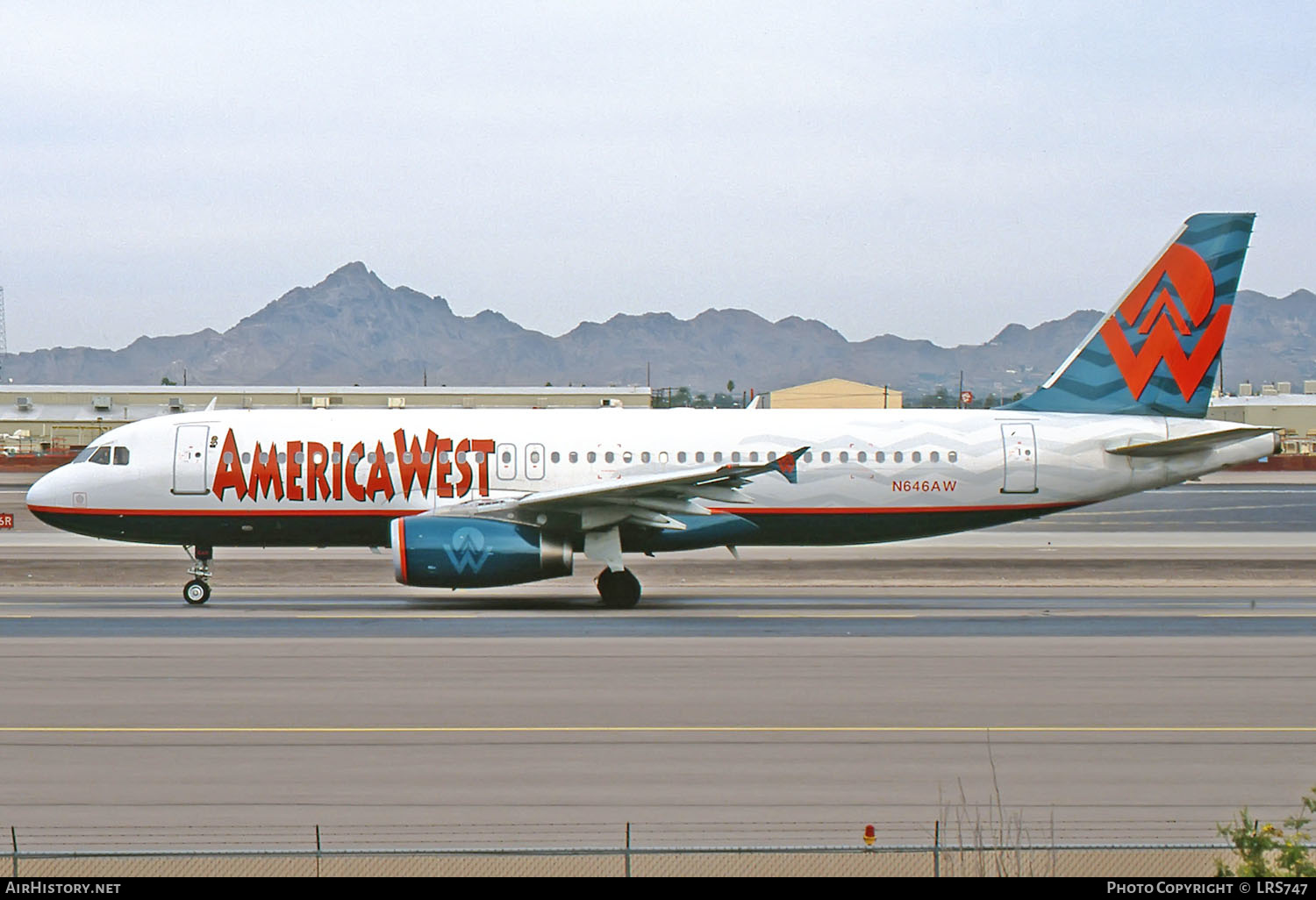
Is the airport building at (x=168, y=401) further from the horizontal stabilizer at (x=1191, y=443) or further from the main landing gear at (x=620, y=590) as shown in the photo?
the main landing gear at (x=620, y=590)

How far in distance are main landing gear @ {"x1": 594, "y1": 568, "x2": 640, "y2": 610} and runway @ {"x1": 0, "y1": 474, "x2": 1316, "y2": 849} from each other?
35.8 inches

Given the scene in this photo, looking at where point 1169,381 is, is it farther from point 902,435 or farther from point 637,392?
point 637,392

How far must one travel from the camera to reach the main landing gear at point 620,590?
2866 cm

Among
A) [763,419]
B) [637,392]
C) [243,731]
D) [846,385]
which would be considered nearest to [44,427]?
[637,392]

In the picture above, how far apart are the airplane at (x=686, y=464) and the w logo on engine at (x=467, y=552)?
1.56ft

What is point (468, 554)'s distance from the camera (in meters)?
27.3

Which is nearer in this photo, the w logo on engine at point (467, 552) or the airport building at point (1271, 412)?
the w logo on engine at point (467, 552)

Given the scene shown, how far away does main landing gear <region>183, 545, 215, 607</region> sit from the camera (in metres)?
28.4

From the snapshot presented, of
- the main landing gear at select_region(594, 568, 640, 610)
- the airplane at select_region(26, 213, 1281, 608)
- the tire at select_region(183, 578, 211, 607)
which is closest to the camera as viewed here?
the tire at select_region(183, 578, 211, 607)

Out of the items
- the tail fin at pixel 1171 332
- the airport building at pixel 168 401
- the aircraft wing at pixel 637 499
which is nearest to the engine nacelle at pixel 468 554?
the aircraft wing at pixel 637 499

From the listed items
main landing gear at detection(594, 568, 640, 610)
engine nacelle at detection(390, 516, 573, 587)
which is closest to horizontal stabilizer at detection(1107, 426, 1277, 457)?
main landing gear at detection(594, 568, 640, 610)

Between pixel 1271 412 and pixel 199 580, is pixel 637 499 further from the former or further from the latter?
pixel 1271 412

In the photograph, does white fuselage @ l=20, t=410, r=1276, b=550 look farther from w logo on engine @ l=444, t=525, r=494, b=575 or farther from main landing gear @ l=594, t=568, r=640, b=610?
w logo on engine @ l=444, t=525, r=494, b=575

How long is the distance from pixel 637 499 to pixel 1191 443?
1245 cm
